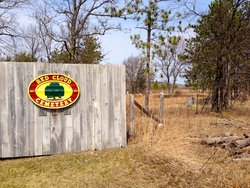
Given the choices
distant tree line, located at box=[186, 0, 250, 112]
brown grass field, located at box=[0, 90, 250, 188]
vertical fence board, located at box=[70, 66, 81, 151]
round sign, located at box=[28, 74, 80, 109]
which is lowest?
brown grass field, located at box=[0, 90, 250, 188]

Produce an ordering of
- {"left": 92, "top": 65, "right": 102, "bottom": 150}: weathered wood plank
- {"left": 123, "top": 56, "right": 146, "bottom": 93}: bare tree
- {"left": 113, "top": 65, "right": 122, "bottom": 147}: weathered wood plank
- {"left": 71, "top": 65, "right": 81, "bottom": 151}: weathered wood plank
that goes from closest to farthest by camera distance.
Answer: {"left": 71, "top": 65, "right": 81, "bottom": 151}: weathered wood plank
{"left": 92, "top": 65, "right": 102, "bottom": 150}: weathered wood plank
{"left": 113, "top": 65, "right": 122, "bottom": 147}: weathered wood plank
{"left": 123, "top": 56, "right": 146, "bottom": 93}: bare tree

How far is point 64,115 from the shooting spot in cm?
455

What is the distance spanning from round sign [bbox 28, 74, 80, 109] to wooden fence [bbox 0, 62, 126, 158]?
0.10 meters

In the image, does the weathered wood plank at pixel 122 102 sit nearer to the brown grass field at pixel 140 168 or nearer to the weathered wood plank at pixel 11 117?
the brown grass field at pixel 140 168

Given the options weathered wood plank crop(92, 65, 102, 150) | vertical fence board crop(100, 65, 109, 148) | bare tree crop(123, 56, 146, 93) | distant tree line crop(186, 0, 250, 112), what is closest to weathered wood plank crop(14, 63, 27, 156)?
weathered wood plank crop(92, 65, 102, 150)

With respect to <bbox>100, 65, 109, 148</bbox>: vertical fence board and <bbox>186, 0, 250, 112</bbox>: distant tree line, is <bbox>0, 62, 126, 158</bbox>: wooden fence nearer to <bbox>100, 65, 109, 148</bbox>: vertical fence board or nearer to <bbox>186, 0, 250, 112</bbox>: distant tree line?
<bbox>100, 65, 109, 148</bbox>: vertical fence board

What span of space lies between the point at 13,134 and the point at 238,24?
28.3ft

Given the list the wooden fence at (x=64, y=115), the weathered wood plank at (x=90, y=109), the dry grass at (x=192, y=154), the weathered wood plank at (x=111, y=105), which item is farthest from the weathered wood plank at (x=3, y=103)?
the dry grass at (x=192, y=154)

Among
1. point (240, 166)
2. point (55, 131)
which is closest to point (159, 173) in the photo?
point (240, 166)

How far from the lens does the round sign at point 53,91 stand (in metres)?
4.30

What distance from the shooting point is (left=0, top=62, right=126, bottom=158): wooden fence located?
4.23 m

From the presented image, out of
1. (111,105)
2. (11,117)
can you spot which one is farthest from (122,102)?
(11,117)

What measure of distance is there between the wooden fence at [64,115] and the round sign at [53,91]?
0.32 feet

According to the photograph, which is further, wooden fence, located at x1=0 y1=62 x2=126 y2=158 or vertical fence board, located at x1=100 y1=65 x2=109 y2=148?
vertical fence board, located at x1=100 y1=65 x2=109 y2=148
